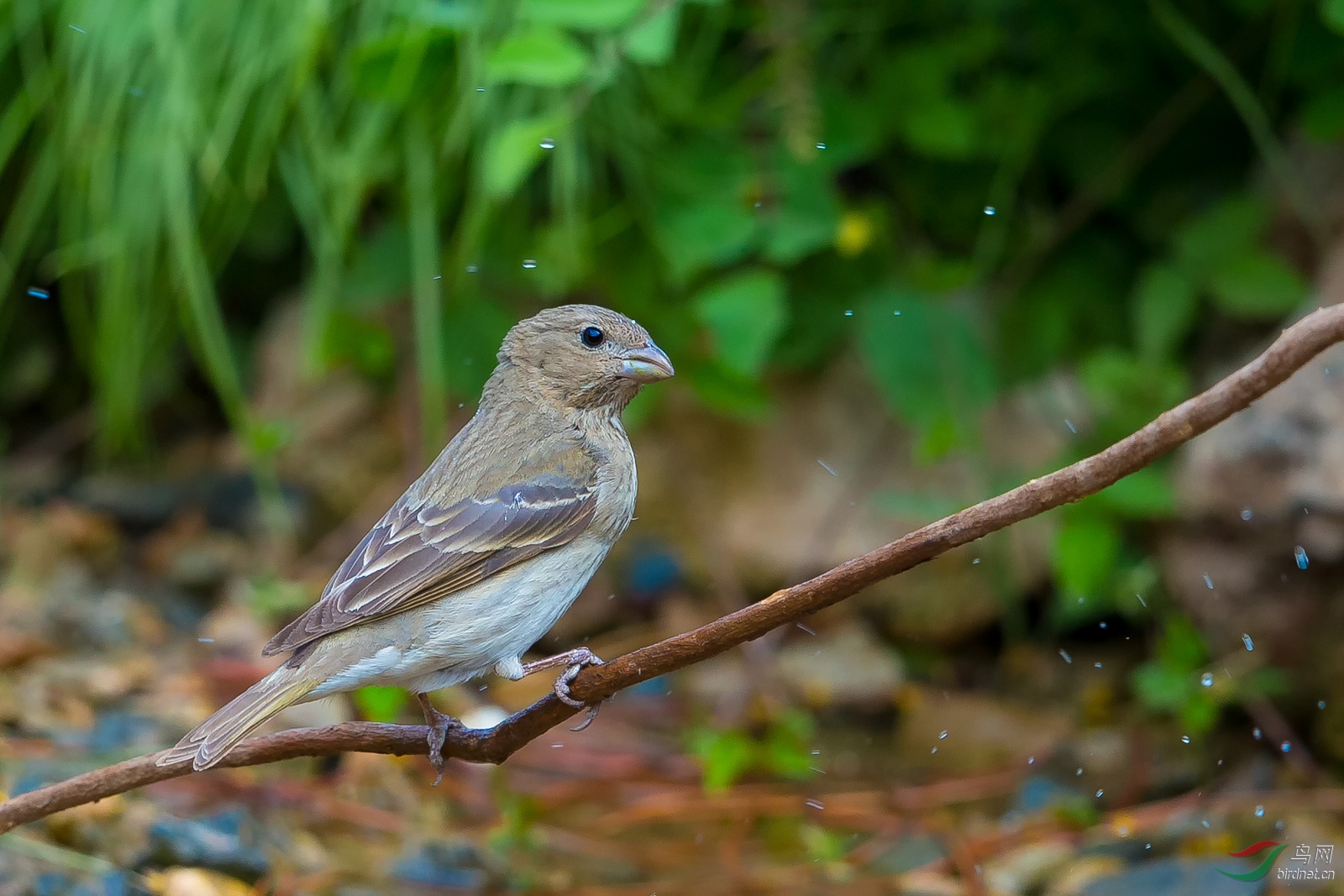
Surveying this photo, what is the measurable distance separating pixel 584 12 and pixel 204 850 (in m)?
2.48

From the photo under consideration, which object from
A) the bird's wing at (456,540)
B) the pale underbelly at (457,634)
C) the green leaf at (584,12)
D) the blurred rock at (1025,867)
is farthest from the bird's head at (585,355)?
the blurred rock at (1025,867)

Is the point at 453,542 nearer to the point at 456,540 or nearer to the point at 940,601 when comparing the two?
the point at 456,540

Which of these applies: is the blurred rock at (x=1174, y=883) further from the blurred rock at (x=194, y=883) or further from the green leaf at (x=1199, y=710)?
the blurred rock at (x=194, y=883)

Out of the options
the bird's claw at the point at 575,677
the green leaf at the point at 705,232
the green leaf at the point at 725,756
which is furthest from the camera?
the green leaf at the point at 705,232

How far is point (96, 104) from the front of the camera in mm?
5211

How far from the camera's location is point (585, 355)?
291cm

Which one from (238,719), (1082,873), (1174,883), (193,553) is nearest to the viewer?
(238,719)

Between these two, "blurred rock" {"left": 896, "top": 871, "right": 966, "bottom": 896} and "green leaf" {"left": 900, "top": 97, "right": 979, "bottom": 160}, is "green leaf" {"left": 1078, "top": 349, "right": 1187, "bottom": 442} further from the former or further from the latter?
"blurred rock" {"left": 896, "top": 871, "right": 966, "bottom": 896}

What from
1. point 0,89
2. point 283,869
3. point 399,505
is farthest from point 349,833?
point 0,89

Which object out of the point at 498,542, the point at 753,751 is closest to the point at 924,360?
the point at 753,751

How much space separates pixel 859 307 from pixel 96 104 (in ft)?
9.48

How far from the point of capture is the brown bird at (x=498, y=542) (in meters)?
2.59

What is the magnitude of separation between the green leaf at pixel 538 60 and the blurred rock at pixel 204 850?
7.12 feet

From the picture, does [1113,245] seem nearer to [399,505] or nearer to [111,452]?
[399,505]
